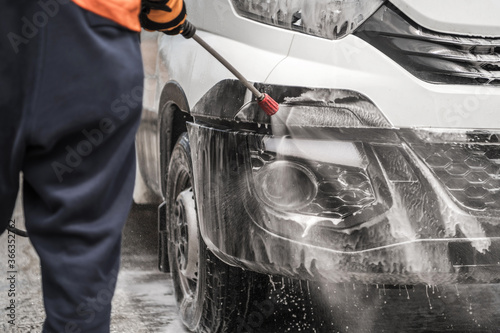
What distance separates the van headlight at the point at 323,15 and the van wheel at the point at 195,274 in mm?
741

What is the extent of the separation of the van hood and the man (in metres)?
1.09

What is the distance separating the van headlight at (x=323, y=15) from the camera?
2469mm

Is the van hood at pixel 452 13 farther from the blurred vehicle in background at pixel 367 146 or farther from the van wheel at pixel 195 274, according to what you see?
the van wheel at pixel 195 274

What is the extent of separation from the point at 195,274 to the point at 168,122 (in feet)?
2.48

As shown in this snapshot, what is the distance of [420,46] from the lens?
8.14 ft

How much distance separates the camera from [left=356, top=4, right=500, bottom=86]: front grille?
8.10ft

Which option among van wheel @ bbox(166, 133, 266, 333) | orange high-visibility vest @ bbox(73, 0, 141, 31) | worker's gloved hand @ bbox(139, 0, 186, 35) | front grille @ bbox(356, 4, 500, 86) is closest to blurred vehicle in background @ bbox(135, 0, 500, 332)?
front grille @ bbox(356, 4, 500, 86)

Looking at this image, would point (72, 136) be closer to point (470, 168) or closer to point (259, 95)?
point (259, 95)

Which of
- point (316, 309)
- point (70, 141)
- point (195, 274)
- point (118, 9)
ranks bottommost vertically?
point (316, 309)

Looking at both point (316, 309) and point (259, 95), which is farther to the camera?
point (316, 309)

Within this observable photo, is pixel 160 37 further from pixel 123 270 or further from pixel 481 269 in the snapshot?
pixel 481 269

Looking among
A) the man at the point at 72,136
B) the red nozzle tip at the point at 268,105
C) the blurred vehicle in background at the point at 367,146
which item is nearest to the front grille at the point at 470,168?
the blurred vehicle in background at the point at 367,146

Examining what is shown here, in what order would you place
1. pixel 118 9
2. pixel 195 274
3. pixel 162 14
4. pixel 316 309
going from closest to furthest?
pixel 118 9, pixel 162 14, pixel 195 274, pixel 316 309

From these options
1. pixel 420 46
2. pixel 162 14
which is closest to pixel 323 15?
pixel 420 46
